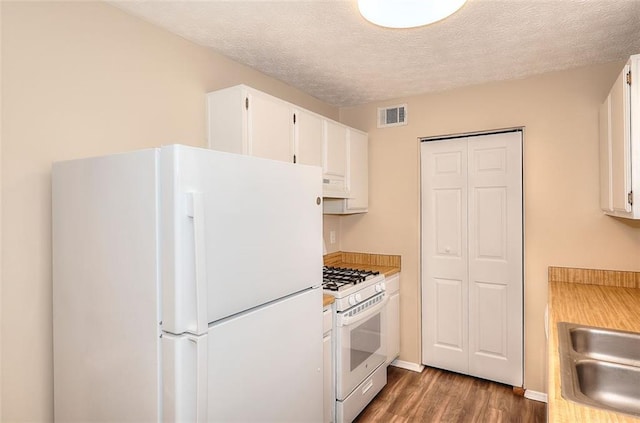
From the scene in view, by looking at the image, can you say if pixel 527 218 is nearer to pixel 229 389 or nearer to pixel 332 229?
pixel 332 229

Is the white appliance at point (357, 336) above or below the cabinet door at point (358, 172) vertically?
below

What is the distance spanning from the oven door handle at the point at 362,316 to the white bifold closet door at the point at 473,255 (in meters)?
0.64

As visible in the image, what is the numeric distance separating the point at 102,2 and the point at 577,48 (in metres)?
2.70

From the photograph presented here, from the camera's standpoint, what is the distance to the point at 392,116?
11.1 ft

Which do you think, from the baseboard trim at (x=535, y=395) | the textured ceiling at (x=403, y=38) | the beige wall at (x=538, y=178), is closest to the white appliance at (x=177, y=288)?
the textured ceiling at (x=403, y=38)

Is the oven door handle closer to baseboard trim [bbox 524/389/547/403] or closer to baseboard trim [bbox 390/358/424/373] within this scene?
baseboard trim [bbox 390/358/424/373]

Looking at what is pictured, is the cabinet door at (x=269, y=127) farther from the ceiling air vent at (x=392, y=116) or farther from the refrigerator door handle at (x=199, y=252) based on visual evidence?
the ceiling air vent at (x=392, y=116)

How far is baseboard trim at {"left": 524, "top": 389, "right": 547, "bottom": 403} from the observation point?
277 centimetres

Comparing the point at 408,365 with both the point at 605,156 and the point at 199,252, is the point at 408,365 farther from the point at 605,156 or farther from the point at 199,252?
the point at 199,252

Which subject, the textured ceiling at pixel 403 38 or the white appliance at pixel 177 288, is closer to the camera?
the white appliance at pixel 177 288

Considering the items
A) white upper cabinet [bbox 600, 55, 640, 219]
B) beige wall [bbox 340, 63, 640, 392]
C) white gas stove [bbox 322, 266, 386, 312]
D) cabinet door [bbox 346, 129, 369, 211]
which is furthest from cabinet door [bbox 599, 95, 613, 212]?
cabinet door [bbox 346, 129, 369, 211]

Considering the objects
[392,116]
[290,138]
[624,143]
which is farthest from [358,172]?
[624,143]

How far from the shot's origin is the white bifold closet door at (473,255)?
2926mm

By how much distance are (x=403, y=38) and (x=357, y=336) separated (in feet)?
6.27
